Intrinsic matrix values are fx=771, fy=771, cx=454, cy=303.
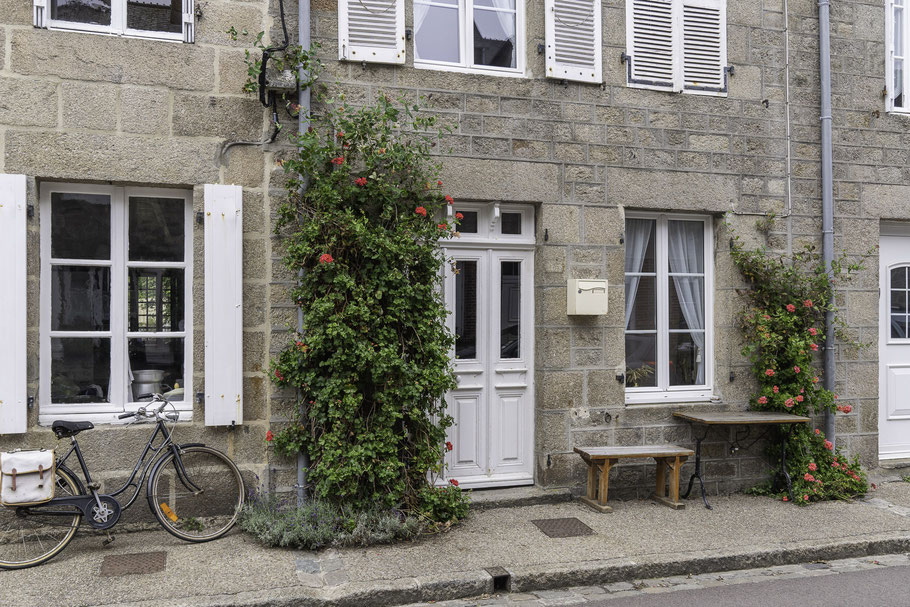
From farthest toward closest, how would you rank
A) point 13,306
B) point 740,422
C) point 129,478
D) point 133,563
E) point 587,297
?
point 587,297
point 740,422
point 129,478
point 13,306
point 133,563

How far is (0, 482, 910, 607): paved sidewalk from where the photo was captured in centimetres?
455

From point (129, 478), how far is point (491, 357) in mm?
2975

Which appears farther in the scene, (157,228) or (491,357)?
(491,357)

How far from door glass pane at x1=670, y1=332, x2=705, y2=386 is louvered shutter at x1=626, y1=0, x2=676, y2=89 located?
230 cm

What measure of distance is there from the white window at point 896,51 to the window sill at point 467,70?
12.6 ft

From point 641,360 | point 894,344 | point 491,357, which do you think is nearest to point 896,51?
point 894,344

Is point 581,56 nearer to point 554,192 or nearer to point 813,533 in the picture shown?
point 554,192

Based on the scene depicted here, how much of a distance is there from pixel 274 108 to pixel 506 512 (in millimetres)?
3697

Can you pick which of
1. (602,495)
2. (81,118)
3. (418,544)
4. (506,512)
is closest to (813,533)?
(602,495)

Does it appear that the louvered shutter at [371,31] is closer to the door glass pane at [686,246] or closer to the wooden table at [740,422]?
the door glass pane at [686,246]

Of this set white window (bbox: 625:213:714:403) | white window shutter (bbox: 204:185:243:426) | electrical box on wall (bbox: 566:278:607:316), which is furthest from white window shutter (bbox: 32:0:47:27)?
white window (bbox: 625:213:714:403)

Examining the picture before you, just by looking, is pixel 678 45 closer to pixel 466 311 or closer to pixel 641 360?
pixel 641 360

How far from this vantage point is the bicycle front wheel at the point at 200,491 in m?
5.54

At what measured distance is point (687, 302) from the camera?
720 cm
